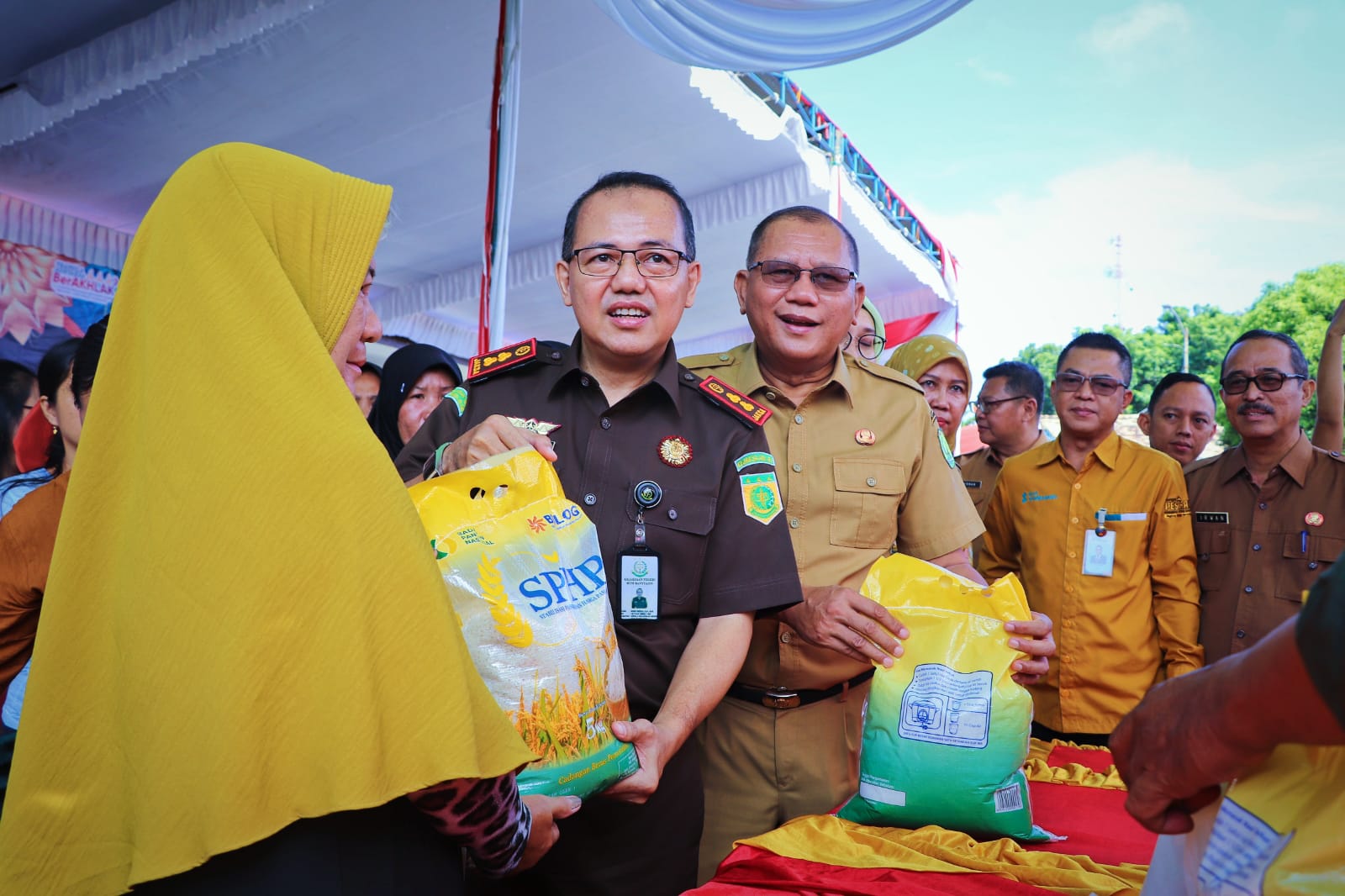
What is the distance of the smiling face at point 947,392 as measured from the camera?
438 centimetres

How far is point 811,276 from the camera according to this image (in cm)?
229

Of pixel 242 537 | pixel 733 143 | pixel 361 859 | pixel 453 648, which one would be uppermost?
pixel 733 143

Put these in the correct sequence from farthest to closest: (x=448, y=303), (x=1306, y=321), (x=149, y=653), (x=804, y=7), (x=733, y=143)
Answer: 1. (x=1306, y=321)
2. (x=448, y=303)
3. (x=733, y=143)
4. (x=804, y=7)
5. (x=149, y=653)

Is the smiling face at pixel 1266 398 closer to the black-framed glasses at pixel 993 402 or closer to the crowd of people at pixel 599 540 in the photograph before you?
the crowd of people at pixel 599 540

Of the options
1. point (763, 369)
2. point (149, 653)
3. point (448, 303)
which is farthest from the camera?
point (448, 303)

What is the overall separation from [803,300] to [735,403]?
460 mm

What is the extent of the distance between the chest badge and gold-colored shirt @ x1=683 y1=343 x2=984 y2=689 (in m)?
0.52

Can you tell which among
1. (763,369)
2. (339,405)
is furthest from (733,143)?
(339,405)

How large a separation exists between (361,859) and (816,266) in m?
1.72

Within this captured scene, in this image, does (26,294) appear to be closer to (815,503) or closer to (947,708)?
(815,503)

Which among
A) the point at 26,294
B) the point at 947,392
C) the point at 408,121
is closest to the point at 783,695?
the point at 947,392

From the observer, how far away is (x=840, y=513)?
2305 mm

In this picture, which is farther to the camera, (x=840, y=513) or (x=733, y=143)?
(x=733, y=143)

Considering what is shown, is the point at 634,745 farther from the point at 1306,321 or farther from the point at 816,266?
the point at 1306,321
